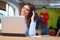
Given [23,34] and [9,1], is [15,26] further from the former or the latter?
[9,1]

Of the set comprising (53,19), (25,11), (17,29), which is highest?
(25,11)

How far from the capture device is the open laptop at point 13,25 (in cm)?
95

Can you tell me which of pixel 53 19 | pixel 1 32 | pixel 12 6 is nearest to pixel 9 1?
pixel 12 6

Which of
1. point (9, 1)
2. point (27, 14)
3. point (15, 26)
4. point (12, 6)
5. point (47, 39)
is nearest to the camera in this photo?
point (47, 39)

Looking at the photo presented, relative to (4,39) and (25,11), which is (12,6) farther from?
(4,39)

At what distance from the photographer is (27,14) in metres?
1.17

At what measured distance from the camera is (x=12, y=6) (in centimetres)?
183

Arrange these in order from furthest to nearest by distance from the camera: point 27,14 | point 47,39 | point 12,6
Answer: point 12,6, point 27,14, point 47,39

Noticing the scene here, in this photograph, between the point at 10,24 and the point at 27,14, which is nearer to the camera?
the point at 10,24

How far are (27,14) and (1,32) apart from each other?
0.91 ft

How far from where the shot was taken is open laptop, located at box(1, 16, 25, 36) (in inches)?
37.5

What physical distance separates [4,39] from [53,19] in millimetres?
6354

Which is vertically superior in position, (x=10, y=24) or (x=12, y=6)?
(x=12, y=6)

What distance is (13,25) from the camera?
96cm
